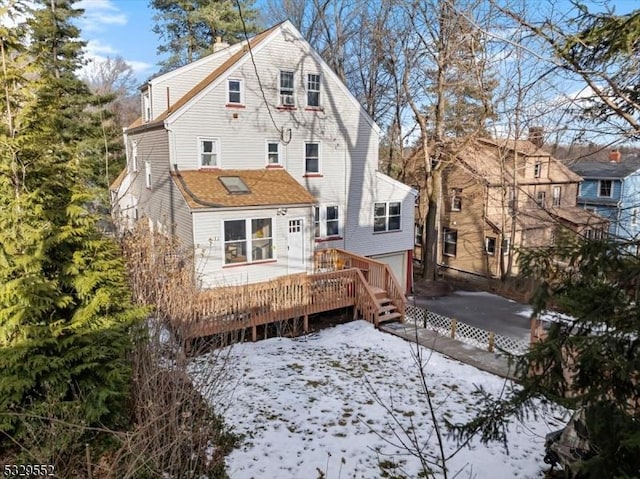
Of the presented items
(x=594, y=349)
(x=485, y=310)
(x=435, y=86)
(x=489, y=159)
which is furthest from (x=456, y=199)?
(x=594, y=349)

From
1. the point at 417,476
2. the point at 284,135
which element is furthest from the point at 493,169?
the point at 417,476

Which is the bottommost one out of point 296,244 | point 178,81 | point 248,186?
point 296,244

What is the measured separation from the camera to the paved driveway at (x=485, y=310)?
16.9m

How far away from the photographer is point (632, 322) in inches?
137

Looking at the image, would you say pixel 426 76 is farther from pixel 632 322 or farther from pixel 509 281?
pixel 632 322

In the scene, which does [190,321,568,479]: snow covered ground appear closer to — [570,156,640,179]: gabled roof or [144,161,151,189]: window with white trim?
[144,161,151,189]: window with white trim

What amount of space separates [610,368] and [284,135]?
14.9 metres

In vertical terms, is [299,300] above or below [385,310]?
above

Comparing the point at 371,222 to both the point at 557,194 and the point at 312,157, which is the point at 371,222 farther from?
the point at 557,194

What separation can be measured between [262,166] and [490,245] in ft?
52.9

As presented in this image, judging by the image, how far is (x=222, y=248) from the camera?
45.9 feet

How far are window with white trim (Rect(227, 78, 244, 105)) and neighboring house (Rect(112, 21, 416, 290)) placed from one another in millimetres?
37

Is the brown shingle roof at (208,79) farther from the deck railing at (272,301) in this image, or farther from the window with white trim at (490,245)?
the window with white trim at (490,245)

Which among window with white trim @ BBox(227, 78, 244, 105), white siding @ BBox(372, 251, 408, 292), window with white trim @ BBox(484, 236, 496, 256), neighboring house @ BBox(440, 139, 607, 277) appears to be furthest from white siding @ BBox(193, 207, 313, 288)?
window with white trim @ BBox(484, 236, 496, 256)
